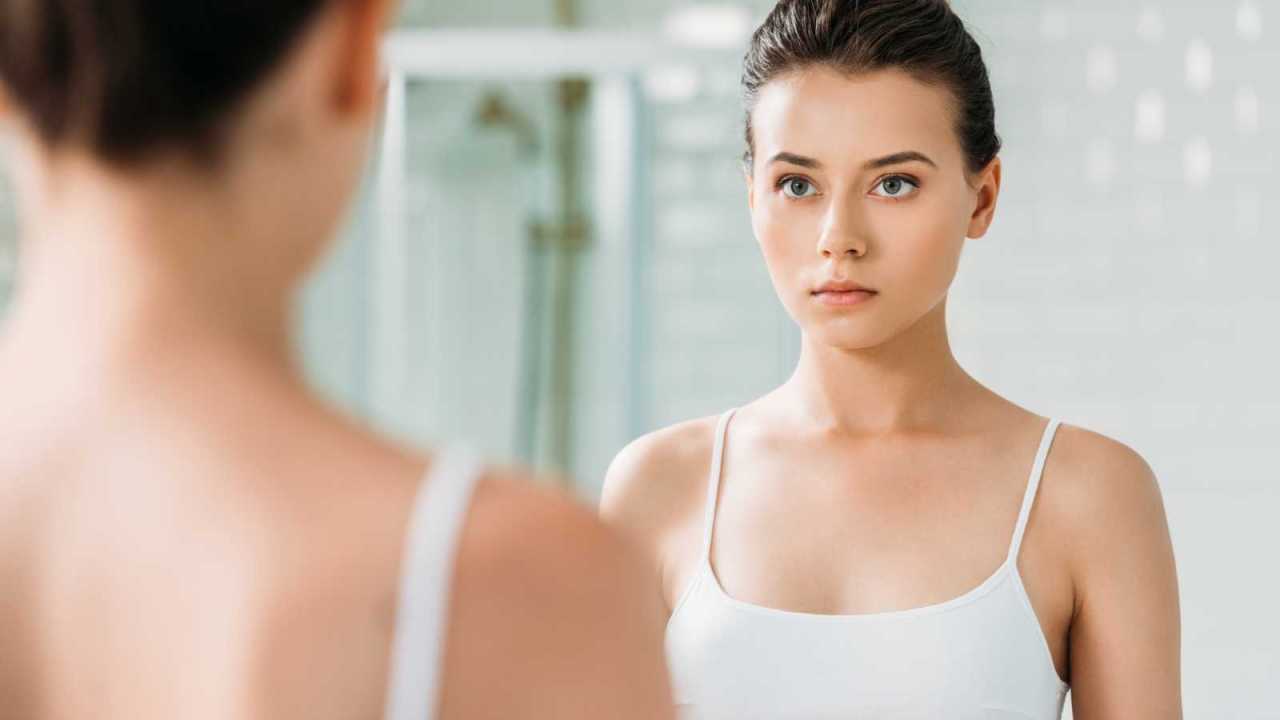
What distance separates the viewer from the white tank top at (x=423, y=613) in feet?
1.28

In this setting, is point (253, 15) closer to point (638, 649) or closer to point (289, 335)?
point (289, 335)

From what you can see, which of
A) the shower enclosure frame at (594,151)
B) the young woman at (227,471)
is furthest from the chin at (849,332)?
the shower enclosure frame at (594,151)

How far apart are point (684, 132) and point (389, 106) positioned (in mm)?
495

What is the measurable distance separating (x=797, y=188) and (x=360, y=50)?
710 millimetres

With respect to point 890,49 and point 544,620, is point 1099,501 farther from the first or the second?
point 544,620

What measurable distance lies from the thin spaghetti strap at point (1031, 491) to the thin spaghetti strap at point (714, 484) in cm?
23

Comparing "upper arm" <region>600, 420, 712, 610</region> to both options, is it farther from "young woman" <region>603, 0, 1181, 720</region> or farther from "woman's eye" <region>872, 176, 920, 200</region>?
"woman's eye" <region>872, 176, 920, 200</region>

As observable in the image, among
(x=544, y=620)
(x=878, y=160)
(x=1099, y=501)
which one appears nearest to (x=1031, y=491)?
(x=1099, y=501)

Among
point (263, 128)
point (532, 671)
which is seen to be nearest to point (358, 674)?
point (532, 671)

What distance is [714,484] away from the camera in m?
1.17

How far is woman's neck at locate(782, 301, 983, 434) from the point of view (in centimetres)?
114

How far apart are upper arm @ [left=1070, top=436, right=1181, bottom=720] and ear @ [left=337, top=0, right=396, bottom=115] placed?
0.80m

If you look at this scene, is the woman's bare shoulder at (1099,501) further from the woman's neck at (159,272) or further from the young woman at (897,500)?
the woman's neck at (159,272)

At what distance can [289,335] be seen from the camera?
424mm
